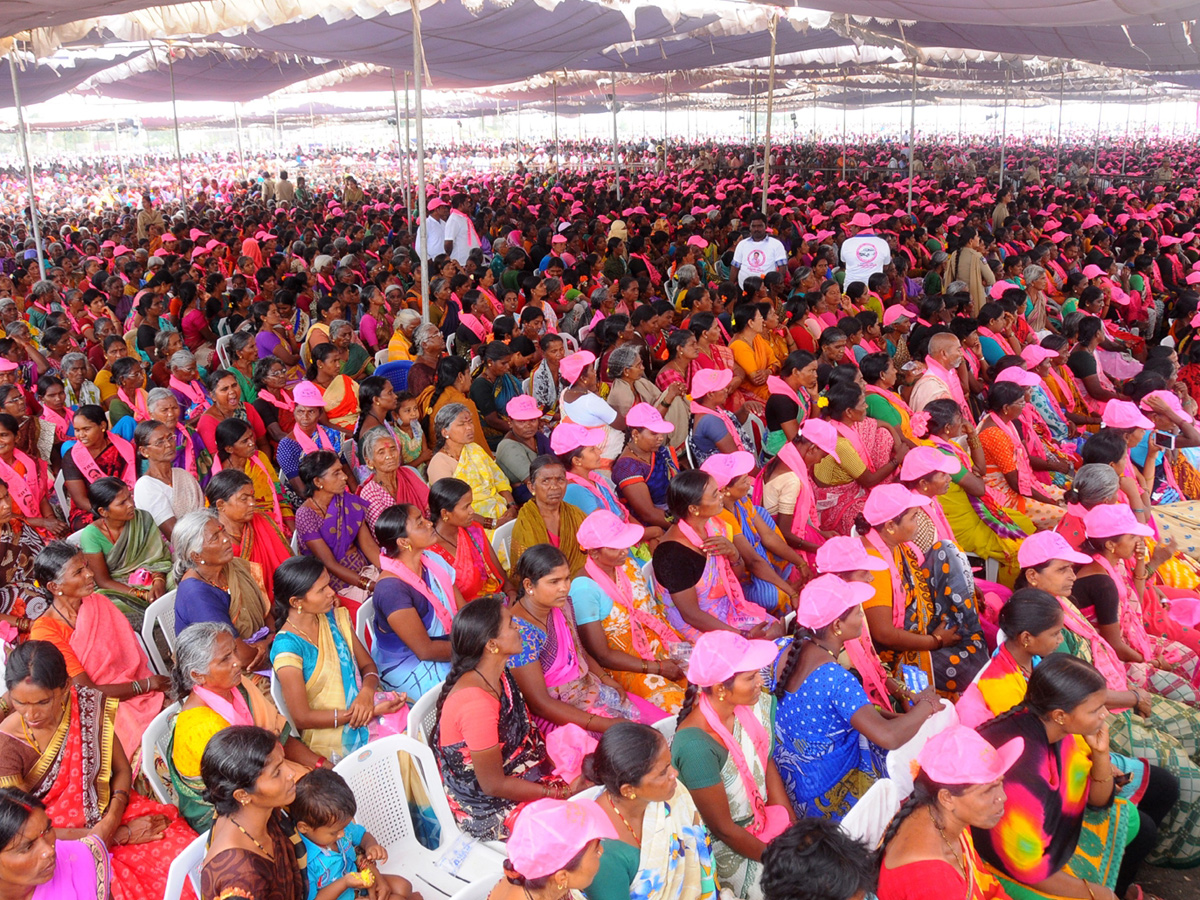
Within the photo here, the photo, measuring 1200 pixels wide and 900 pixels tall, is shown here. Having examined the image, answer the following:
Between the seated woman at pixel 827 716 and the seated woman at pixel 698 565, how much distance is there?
643 mm

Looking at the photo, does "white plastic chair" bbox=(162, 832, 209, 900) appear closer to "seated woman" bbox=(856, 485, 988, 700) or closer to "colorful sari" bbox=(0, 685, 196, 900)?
"colorful sari" bbox=(0, 685, 196, 900)

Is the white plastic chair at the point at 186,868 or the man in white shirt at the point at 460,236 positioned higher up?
the man in white shirt at the point at 460,236

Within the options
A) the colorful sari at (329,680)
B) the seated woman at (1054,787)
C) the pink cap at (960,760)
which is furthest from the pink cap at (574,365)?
the pink cap at (960,760)

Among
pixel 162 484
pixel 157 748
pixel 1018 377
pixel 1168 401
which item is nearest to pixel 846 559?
pixel 157 748

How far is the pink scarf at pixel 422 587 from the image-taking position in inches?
120

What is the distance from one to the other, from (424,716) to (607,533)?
803 mm

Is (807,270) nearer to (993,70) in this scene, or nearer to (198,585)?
(198,585)

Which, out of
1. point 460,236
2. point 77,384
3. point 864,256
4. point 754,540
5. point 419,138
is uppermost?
point 419,138

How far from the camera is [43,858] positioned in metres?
1.93

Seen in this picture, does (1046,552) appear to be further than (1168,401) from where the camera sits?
No

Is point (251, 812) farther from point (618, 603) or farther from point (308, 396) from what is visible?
point (308, 396)

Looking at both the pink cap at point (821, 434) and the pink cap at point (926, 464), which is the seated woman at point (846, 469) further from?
the pink cap at point (926, 464)

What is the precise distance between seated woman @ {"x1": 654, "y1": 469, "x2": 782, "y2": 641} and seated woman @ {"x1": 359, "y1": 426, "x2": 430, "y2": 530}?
1052mm

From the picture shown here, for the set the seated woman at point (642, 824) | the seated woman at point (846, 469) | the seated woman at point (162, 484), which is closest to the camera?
the seated woman at point (642, 824)
